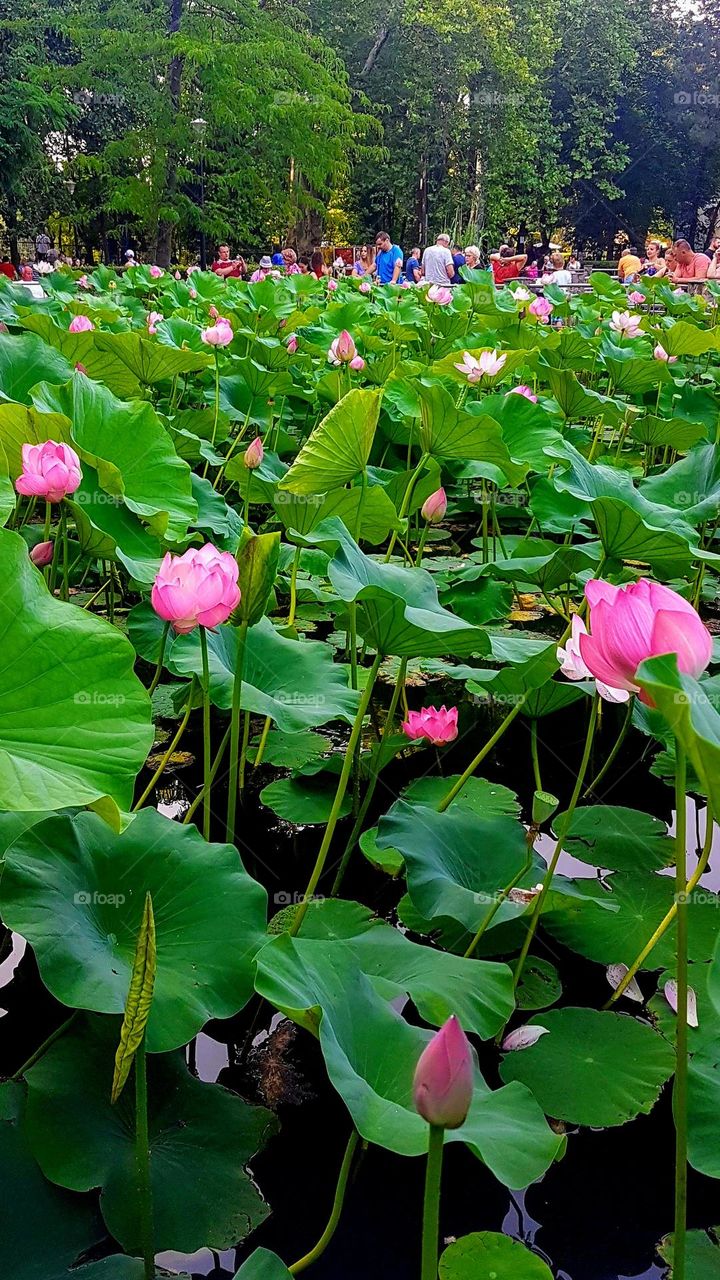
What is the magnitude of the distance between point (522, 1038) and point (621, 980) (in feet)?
0.72

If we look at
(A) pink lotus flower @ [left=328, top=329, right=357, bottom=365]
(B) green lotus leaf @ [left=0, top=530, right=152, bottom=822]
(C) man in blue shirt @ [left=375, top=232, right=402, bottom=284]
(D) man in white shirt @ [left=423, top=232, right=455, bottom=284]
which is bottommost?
(C) man in blue shirt @ [left=375, top=232, right=402, bottom=284]

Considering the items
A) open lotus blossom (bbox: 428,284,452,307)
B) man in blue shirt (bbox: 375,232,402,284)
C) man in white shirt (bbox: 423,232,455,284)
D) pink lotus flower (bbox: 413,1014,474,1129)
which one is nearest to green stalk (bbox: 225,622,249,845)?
pink lotus flower (bbox: 413,1014,474,1129)

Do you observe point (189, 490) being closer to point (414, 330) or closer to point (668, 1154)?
point (668, 1154)

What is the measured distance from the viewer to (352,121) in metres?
16.8

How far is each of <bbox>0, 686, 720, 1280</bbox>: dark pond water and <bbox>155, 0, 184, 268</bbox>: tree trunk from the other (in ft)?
52.2

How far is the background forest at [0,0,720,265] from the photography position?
15594mm

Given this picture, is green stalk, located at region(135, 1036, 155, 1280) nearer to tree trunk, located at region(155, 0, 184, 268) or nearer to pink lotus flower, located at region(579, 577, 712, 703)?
pink lotus flower, located at region(579, 577, 712, 703)

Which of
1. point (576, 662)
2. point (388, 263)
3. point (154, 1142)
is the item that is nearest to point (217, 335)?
point (576, 662)

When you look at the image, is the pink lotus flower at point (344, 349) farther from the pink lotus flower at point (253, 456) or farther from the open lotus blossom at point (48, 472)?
the open lotus blossom at point (48, 472)

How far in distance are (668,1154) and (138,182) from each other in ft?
55.7

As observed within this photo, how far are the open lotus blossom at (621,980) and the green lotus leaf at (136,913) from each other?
56cm

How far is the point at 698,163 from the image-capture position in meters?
29.5

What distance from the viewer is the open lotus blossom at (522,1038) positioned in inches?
46.1

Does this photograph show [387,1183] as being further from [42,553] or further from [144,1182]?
[42,553]
